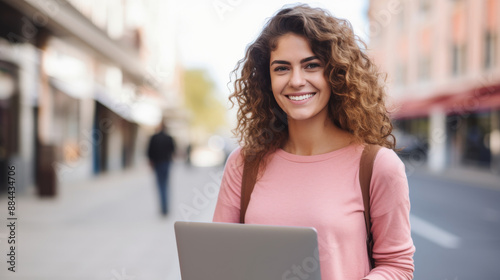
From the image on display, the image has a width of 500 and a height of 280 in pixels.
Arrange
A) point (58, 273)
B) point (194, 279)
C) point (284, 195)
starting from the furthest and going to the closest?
point (58, 273) < point (284, 195) < point (194, 279)

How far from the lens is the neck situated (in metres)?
1.61

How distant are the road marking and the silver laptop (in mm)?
5344

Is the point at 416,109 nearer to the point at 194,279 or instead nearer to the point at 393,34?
the point at 393,34

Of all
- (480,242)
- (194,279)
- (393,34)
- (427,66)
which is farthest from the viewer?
(393,34)

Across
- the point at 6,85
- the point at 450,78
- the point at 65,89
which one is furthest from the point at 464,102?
the point at 6,85

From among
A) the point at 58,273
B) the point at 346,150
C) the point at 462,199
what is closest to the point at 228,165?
the point at 346,150

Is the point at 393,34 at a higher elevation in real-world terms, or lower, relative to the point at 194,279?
higher

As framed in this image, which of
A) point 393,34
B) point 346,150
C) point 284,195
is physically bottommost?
point 284,195

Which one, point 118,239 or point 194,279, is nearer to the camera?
point 194,279

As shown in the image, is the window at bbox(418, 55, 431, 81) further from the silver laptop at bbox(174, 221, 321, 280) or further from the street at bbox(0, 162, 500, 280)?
the silver laptop at bbox(174, 221, 321, 280)

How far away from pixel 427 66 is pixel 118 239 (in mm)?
20679

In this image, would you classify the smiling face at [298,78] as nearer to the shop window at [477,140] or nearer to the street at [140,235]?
the street at [140,235]

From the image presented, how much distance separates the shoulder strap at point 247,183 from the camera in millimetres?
1621

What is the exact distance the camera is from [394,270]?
1.41m
